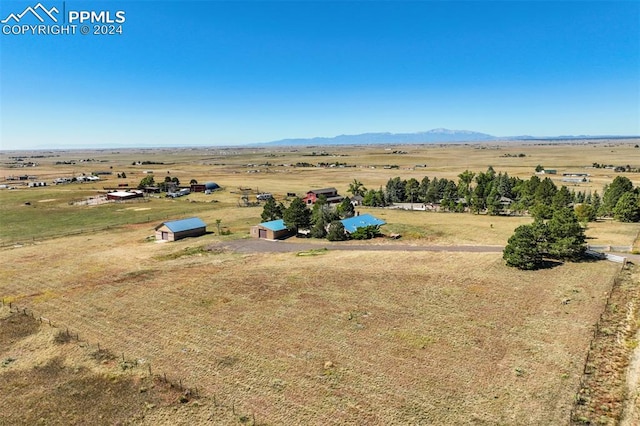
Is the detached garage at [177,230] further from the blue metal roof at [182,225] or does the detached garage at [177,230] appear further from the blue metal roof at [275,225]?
the blue metal roof at [275,225]

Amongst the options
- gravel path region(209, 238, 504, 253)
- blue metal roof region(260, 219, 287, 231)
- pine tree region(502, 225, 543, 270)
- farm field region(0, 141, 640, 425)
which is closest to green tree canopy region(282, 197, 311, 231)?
blue metal roof region(260, 219, 287, 231)

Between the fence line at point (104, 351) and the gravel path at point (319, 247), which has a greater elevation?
the gravel path at point (319, 247)

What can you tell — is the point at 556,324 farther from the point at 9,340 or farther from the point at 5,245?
the point at 5,245

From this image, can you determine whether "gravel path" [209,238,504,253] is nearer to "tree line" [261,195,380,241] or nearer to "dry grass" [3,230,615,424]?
"tree line" [261,195,380,241]

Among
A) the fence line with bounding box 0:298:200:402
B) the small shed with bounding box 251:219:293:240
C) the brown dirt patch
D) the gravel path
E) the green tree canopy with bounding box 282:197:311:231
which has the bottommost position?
the brown dirt patch

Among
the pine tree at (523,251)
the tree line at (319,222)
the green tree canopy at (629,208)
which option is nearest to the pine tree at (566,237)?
the pine tree at (523,251)
